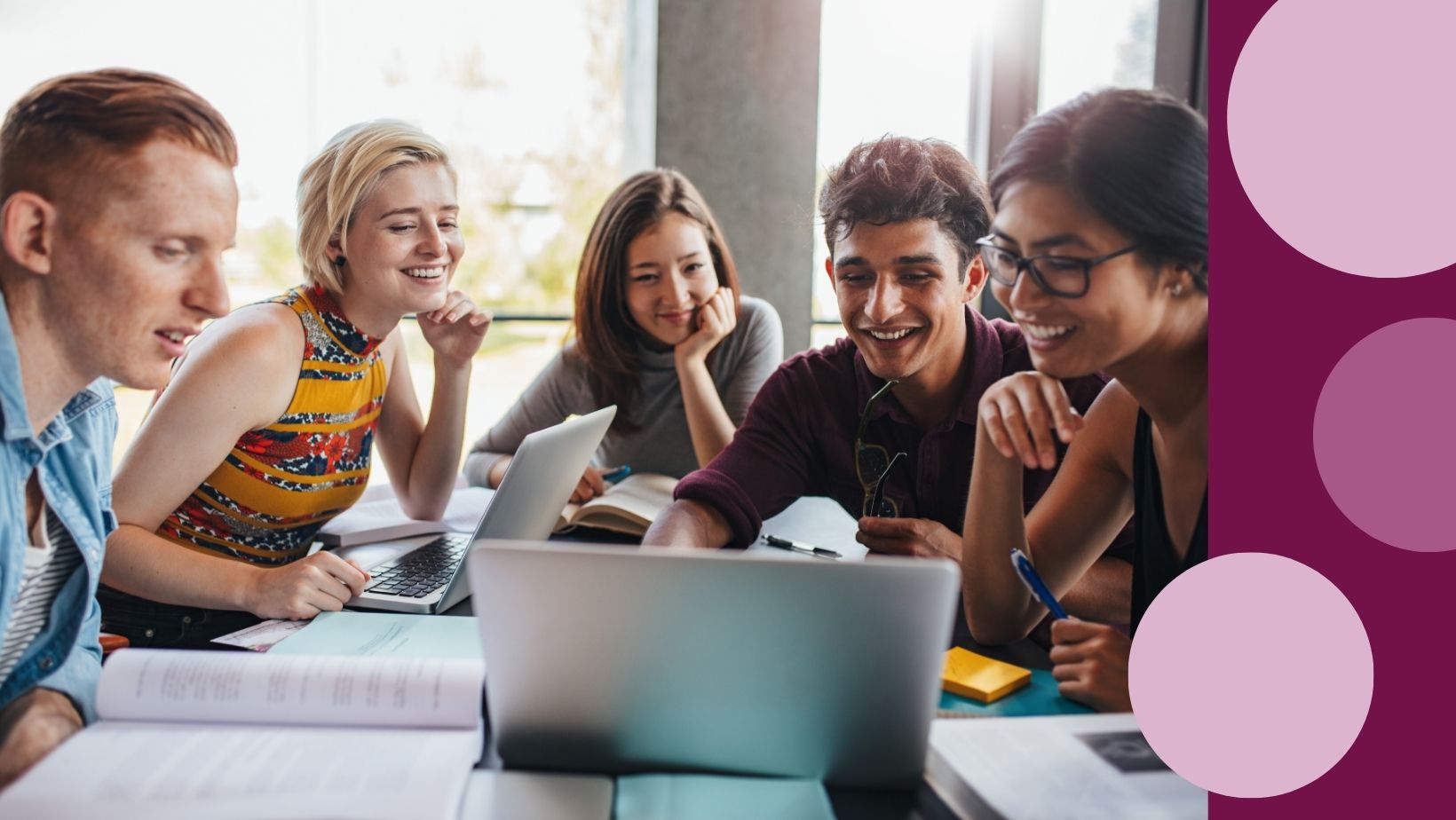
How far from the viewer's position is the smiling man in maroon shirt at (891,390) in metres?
1.47

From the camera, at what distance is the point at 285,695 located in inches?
34.3

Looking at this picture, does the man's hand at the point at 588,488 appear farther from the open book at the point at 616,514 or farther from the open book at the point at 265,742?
the open book at the point at 265,742

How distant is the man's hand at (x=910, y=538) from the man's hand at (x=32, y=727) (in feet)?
3.11

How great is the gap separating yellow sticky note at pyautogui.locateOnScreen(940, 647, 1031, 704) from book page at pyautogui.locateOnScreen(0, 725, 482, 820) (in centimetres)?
47

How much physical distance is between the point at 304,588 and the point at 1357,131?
1.19m

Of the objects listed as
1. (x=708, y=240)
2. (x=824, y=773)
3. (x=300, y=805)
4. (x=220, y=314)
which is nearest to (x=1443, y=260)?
(x=824, y=773)

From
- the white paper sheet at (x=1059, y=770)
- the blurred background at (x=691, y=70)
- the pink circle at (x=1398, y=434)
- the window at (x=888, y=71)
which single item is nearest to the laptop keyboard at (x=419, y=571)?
the blurred background at (x=691, y=70)

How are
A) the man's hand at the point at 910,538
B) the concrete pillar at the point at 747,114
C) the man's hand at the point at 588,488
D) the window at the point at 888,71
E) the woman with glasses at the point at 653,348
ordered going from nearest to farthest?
the man's hand at the point at 910,538 → the man's hand at the point at 588,488 → the woman with glasses at the point at 653,348 → the concrete pillar at the point at 747,114 → the window at the point at 888,71

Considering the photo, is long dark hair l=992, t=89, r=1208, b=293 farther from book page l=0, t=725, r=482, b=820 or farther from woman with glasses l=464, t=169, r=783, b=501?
woman with glasses l=464, t=169, r=783, b=501

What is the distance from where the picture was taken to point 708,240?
2.38 m

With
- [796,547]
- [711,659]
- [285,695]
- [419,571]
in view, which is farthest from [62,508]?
[796,547]

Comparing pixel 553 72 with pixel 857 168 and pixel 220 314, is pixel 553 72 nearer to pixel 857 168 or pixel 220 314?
pixel 857 168

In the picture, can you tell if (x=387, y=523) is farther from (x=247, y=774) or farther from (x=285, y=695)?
(x=247, y=774)

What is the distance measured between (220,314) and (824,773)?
0.72 m
